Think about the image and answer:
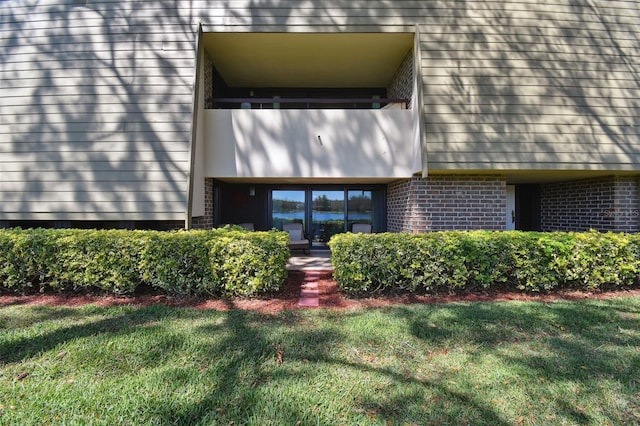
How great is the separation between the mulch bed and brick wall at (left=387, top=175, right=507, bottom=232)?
2.13 metres

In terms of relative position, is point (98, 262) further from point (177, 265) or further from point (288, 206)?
point (288, 206)

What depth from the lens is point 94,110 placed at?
22.2 feet

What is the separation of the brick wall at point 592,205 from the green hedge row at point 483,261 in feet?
7.35

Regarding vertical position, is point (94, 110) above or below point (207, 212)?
above

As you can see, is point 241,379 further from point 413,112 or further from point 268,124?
point 413,112

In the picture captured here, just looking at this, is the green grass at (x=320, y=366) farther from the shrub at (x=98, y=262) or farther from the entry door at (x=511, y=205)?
the entry door at (x=511, y=205)

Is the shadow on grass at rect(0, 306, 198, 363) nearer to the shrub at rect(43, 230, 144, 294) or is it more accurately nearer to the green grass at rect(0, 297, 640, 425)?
the green grass at rect(0, 297, 640, 425)

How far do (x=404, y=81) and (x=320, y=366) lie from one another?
708 centimetres

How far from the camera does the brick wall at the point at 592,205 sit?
7355 mm

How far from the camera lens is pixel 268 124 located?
7.57 m

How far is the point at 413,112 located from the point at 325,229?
445 centimetres

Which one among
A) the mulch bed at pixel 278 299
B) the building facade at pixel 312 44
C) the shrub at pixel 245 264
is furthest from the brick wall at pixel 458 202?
the shrub at pixel 245 264

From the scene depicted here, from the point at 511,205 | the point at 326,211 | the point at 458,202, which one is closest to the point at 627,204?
the point at 511,205

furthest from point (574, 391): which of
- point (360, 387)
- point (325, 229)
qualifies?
point (325, 229)
